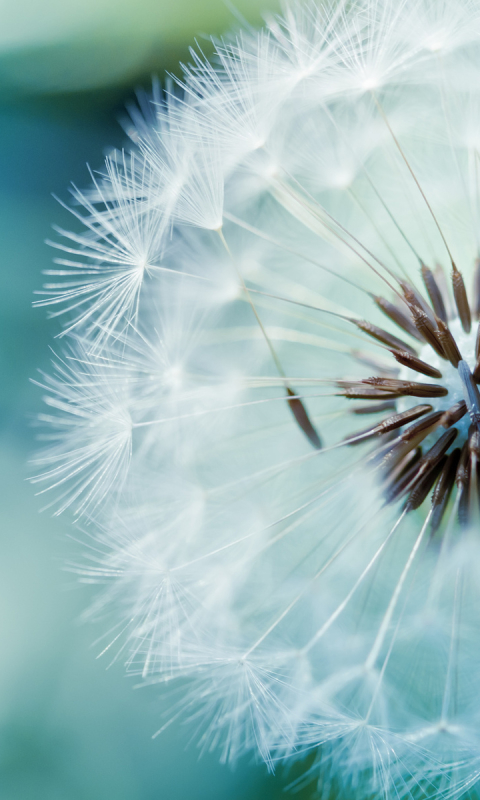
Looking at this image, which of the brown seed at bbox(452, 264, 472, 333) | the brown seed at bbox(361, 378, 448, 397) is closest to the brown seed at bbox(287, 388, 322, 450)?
the brown seed at bbox(361, 378, 448, 397)

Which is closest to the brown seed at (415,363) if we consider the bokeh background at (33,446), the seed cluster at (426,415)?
the seed cluster at (426,415)

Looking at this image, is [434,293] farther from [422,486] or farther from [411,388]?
[422,486]

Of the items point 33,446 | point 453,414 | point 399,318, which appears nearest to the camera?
point 453,414

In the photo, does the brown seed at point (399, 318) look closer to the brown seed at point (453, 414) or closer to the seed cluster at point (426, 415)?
the seed cluster at point (426, 415)

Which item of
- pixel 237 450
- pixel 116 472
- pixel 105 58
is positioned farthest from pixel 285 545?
pixel 105 58

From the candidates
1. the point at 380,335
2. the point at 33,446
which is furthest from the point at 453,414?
the point at 33,446

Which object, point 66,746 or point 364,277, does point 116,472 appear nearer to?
point 364,277
